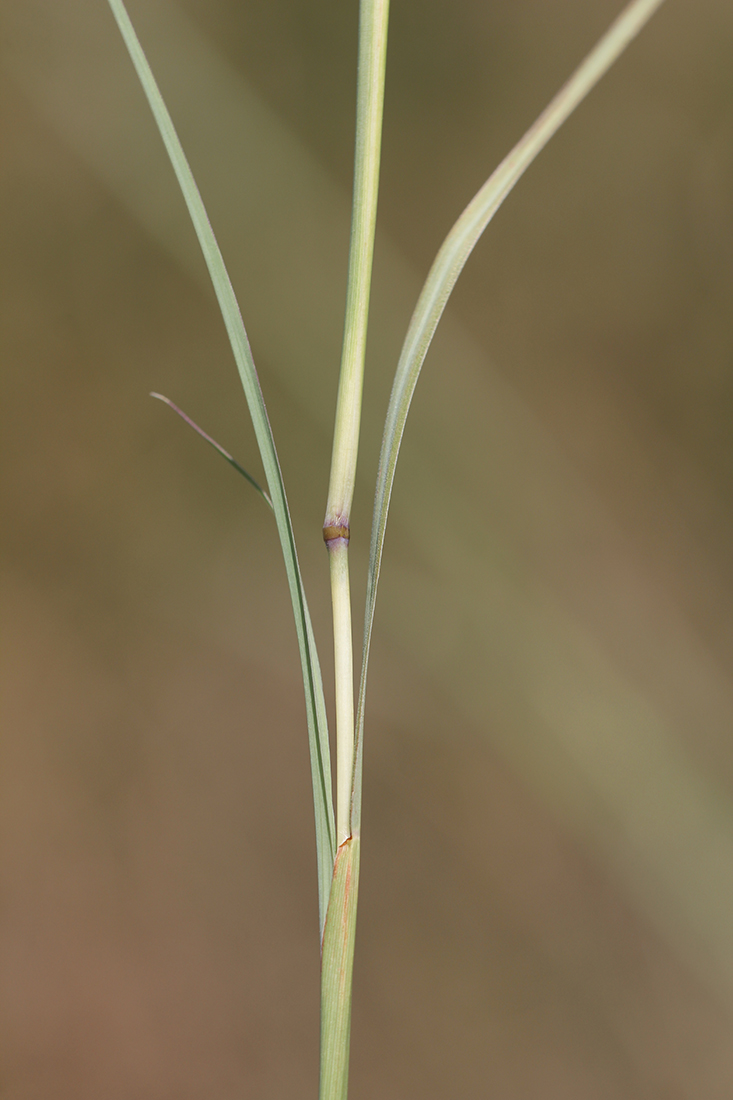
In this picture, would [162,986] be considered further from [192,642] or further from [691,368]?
[691,368]

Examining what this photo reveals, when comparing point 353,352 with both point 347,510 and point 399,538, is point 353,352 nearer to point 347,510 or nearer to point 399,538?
point 347,510

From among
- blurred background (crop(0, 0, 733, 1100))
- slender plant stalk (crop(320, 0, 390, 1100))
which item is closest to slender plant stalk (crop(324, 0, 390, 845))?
slender plant stalk (crop(320, 0, 390, 1100))

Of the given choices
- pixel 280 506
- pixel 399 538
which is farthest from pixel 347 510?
pixel 399 538

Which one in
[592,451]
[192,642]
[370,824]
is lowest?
[370,824]

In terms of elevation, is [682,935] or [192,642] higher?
[192,642]

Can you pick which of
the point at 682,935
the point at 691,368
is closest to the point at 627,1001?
the point at 682,935

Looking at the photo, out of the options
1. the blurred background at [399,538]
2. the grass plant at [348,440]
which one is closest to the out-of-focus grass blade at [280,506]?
the grass plant at [348,440]

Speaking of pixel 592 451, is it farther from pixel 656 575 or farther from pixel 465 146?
pixel 465 146

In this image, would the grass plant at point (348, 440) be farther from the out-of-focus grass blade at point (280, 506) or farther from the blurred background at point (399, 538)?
the blurred background at point (399, 538)
